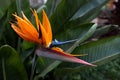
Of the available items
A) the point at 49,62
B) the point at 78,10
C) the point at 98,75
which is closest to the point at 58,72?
the point at 49,62

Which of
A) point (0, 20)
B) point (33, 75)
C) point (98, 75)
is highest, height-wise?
point (0, 20)

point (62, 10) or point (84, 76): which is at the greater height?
point (62, 10)

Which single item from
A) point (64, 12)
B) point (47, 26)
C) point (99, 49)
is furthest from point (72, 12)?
point (47, 26)

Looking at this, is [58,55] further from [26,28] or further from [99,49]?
[99,49]

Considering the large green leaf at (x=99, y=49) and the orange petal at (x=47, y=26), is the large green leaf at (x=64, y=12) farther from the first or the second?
the orange petal at (x=47, y=26)

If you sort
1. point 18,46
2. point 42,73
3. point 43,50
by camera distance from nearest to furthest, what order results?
point 43,50
point 42,73
point 18,46

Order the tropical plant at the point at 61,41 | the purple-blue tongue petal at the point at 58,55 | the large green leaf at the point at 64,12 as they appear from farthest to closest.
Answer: the large green leaf at the point at 64,12
the tropical plant at the point at 61,41
the purple-blue tongue petal at the point at 58,55

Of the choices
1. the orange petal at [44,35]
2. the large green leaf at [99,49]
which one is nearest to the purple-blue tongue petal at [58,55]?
the orange petal at [44,35]

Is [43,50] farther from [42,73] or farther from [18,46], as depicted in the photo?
[18,46]
